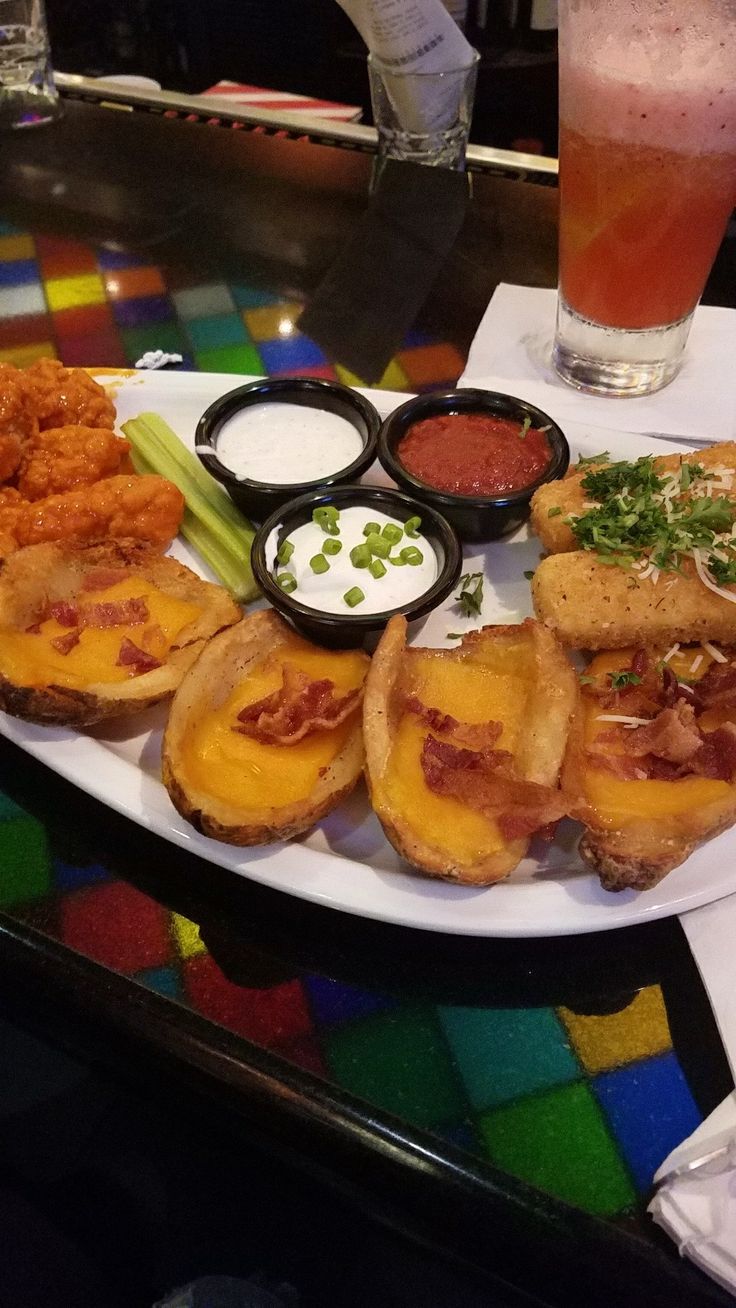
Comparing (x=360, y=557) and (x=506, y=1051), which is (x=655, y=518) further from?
(x=506, y=1051)

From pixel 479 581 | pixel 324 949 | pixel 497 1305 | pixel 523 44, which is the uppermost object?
pixel 523 44

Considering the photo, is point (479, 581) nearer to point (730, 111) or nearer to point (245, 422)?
point (245, 422)

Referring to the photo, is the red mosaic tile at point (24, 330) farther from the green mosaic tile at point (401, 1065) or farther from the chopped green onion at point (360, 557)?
the green mosaic tile at point (401, 1065)

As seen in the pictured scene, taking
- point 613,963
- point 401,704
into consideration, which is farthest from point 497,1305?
point 401,704

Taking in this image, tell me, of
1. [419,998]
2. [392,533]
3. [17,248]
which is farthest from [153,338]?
[419,998]

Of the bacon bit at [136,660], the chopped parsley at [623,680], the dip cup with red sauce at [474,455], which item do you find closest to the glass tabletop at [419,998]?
the bacon bit at [136,660]

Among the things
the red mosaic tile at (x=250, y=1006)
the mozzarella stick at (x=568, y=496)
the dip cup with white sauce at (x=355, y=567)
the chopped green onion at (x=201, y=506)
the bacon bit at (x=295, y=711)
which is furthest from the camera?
the chopped green onion at (x=201, y=506)
